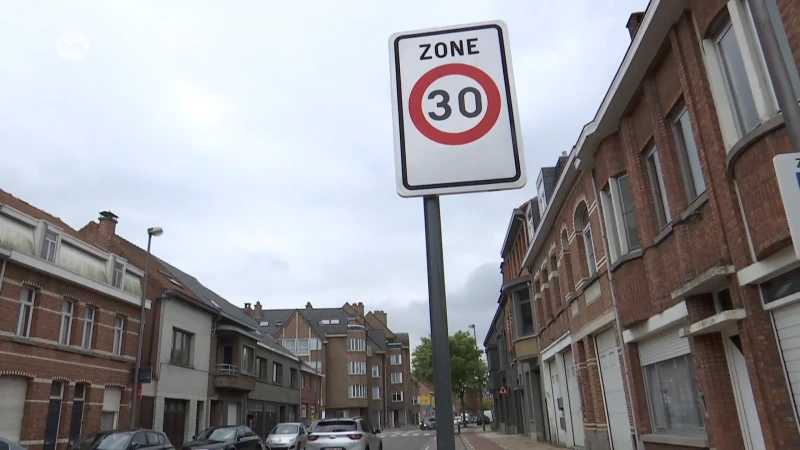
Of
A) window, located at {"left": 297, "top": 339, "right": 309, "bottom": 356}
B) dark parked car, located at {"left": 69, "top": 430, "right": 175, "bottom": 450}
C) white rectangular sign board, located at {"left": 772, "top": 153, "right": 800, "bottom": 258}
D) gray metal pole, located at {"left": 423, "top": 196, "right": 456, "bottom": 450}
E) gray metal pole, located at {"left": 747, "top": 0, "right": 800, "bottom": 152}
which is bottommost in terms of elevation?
dark parked car, located at {"left": 69, "top": 430, "right": 175, "bottom": 450}

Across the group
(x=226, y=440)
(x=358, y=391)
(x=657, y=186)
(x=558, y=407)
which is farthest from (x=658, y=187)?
(x=358, y=391)

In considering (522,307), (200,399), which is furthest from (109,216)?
(522,307)

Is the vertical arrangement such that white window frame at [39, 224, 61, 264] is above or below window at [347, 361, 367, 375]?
above

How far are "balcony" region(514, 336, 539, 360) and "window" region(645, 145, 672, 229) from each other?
56.0ft

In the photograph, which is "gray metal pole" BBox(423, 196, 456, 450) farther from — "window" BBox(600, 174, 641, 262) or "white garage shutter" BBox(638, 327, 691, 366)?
"window" BBox(600, 174, 641, 262)

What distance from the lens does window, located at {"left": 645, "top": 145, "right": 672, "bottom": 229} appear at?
11655 mm

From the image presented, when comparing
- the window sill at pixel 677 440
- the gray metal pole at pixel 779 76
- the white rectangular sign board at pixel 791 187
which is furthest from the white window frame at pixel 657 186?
the white rectangular sign board at pixel 791 187

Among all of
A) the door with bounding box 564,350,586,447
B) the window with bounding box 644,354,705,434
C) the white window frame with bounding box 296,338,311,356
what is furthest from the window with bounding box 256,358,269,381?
the window with bounding box 644,354,705,434

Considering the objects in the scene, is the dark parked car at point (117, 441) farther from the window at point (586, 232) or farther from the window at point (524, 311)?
the window at point (524, 311)

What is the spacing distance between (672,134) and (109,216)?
2803cm

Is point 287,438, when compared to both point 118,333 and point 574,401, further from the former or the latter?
point 574,401

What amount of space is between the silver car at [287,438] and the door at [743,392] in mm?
17798

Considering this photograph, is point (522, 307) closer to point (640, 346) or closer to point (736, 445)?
point (640, 346)

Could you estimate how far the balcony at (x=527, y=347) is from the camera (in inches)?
1102
